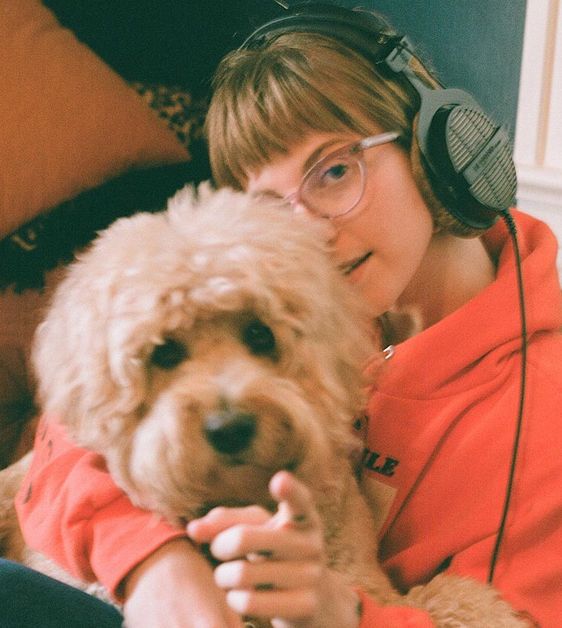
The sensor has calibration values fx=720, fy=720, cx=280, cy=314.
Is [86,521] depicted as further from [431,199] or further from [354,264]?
[431,199]

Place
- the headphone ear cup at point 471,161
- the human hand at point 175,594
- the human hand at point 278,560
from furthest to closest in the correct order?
the headphone ear cup at point 471,161 → the human hand at point 175,594 → the human hand at point 278,560

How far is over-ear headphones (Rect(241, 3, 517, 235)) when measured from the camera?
1.02m

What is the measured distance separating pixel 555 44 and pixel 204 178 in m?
0.85

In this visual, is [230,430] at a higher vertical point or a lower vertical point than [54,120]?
lower

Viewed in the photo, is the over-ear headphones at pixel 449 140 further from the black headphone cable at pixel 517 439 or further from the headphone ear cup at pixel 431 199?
the black headphone cable at pixel 517 439

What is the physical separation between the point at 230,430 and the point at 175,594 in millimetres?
177

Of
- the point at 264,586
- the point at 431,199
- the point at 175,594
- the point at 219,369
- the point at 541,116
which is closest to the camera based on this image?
the point at 264,586

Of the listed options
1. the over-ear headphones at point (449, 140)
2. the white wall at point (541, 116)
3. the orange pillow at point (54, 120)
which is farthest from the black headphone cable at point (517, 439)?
the orange pillow at point (54, 120)

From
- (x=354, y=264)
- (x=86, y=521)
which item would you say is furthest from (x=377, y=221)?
(x=86, y=521)

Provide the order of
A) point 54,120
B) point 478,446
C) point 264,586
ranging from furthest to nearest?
point 54,120, point 478,446, point 264,586

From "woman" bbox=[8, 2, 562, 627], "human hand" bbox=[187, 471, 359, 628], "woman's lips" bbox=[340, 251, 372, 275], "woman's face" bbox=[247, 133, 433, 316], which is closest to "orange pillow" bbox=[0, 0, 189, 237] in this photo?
"woman" bbox=[8, 2, 562, 627]

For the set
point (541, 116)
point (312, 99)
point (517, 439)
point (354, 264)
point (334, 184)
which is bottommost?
point (541, 116)

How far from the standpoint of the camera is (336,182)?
109 cm

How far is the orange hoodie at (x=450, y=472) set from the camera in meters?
0.88
